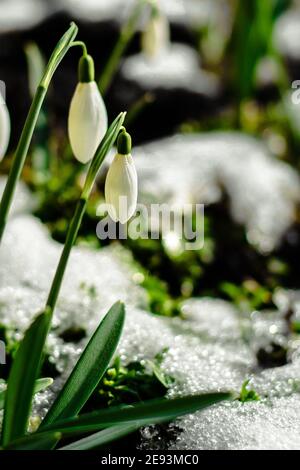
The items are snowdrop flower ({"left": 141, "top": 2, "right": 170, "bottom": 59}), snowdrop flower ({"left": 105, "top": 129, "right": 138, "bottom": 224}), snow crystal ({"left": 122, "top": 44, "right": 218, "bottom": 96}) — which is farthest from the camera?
snow crystal ({"left": 122, "top": 44, "right": 218, "bottom": 96})

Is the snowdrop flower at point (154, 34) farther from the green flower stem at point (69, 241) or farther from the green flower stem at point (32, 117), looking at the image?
the green flower stem at point (69, 241)

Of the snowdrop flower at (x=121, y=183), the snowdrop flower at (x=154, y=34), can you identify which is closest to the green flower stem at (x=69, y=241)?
the snowdrop flower at (x=121, y=183)

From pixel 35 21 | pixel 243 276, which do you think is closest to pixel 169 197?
pixel 243 276

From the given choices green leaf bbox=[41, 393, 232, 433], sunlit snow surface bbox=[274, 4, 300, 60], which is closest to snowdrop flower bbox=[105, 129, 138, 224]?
green leaf bbox=[41, 393, 232, 433]

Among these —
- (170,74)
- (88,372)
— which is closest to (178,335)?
(88,372)

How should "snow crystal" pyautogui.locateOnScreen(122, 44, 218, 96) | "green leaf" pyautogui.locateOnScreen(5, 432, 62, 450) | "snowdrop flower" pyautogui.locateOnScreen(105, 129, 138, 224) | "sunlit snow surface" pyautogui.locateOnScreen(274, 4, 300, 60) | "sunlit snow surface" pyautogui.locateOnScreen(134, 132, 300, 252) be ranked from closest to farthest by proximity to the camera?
"green leaf" pyautogui.locateOnScreen(5, 432, 62, 450) < "snowdrop flower" pyautogui.locateOnScreen(105, 129, 138, 224) < "sunlit snow surface" pyautogui.locateOnScreen(134, 132, 300, 252) < "snow crystal" pyautogui.locateOnScreen(122, 44, 218, 96) < "sunlit snow surface" pyautogui.locateOnScreen(274, 4, 300, 60)

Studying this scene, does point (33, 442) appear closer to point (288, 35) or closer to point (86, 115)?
point (86, 115)

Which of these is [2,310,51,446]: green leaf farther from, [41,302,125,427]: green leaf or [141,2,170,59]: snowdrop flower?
[141,2,170,59]: snowdrop flower
